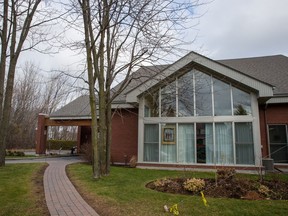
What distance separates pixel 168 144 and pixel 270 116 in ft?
19.8

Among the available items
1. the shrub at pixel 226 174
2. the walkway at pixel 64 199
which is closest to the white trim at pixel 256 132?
the shrub at pixel 226 174

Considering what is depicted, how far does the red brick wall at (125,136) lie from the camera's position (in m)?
16.3

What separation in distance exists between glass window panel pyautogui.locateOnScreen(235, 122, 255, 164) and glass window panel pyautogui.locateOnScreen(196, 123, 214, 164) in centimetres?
127

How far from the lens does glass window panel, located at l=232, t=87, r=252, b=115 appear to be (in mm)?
13188

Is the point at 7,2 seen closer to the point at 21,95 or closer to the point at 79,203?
the point at 79,203

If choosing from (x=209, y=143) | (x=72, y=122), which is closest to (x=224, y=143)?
(x=209, y=143)

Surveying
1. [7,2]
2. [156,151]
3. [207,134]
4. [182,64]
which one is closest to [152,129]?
[156,151]

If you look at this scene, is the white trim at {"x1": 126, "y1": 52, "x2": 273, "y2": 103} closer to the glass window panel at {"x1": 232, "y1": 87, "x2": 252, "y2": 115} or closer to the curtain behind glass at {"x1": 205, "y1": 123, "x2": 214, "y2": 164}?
the glass window panel at {"x1": 232, "y1": 87, "x2": 252, "y2": 115}

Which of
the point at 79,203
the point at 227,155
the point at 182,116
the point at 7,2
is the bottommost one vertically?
the point at 79,203

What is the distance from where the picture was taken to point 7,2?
13.5m

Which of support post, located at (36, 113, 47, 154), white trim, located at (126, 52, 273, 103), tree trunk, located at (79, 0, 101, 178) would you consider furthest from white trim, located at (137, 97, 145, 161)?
support post, located at (36, 113, 47, 154)

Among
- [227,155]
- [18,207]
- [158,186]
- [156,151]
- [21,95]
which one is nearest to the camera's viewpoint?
[18,207]

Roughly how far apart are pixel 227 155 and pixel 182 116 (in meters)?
3.01

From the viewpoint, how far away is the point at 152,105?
14.8 metres
